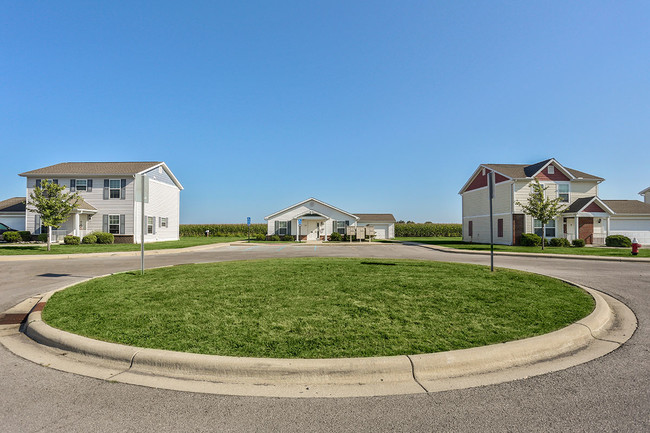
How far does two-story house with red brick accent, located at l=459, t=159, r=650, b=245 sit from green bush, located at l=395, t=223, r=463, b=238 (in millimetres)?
30988

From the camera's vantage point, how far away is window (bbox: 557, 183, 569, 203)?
3019 centimetres

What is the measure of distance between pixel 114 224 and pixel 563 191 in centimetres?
3979

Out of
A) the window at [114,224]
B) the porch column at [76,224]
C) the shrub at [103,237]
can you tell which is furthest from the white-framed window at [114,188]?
the shrub at [103,237]

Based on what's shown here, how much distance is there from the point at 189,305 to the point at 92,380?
7.83ft

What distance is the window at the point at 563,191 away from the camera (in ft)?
99.0

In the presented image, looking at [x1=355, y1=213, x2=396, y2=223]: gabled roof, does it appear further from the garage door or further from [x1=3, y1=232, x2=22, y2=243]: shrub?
[x1=3, y1=232, x2=22, y2=243]: shrub

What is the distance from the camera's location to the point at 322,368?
3.61m

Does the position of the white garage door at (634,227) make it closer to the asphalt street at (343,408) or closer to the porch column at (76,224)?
the asphalt street at (343,408)

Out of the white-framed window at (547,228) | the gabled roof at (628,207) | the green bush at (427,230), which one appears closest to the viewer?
the white-framed window at (547,228)

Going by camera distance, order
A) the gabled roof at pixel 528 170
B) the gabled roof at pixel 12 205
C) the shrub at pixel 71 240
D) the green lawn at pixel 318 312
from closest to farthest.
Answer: the green lawn at pixel 318 312, the shrub at pixel 71 240, the gabled roof at pixel 528 170, the gabled roof at pixel 12 205

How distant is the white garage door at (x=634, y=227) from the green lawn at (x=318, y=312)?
104 ft

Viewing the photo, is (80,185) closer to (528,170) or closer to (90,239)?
(90,239)

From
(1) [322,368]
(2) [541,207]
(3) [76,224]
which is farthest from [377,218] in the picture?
(1) [322,368]

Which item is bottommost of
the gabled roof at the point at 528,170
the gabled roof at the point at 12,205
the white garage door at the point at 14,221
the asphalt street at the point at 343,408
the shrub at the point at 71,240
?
the asphalt street at the point at 343,408
